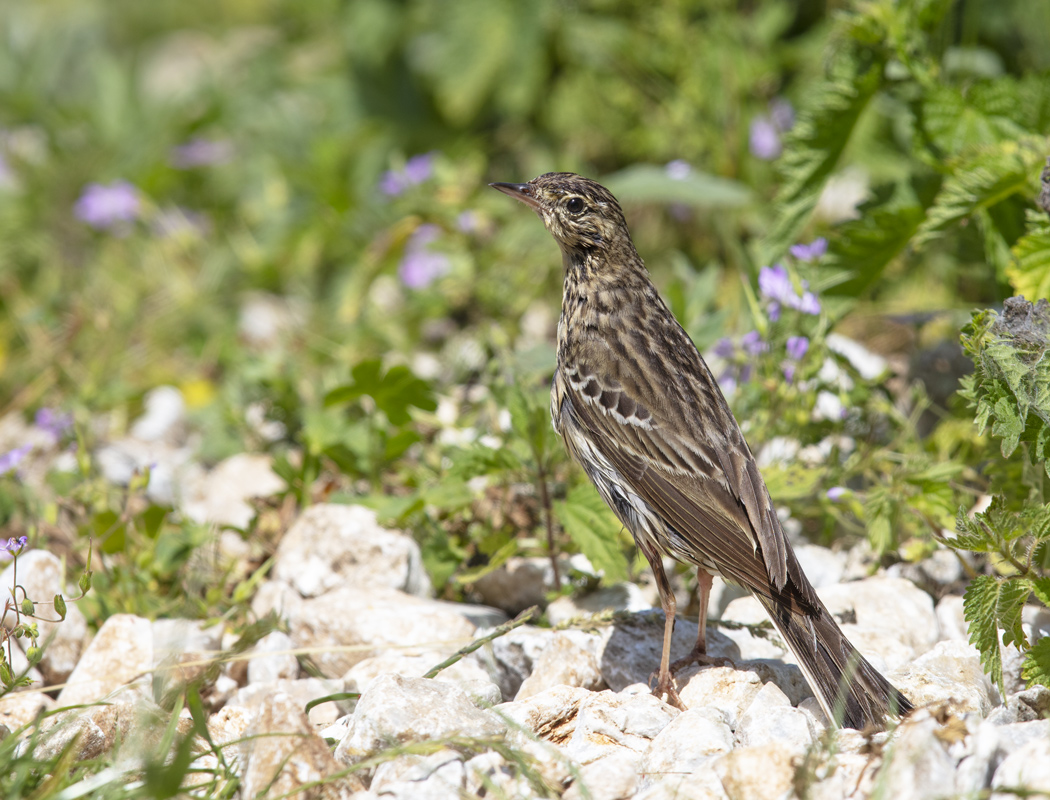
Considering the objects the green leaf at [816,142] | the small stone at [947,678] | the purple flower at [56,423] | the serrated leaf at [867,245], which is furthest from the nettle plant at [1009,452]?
the purple flower at [56,423]

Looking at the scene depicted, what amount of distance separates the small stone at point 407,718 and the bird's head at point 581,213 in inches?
86.7

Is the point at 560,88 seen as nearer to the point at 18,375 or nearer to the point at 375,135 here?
the point at 375,135

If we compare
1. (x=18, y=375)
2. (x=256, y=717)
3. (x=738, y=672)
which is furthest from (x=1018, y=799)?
(x=18, y=375)

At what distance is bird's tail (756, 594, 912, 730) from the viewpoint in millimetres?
3297

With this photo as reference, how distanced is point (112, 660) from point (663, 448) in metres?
2.20

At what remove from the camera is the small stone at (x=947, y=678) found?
349 cm

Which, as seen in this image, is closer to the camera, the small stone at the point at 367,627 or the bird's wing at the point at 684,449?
the bird's wing at the point at 684,449

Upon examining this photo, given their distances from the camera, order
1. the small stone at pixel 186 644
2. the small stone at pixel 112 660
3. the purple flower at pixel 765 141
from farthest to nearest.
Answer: the purple flower at pixel 765 141 → the small stone at pixel 112 660 → the small stone at pixel 186 644

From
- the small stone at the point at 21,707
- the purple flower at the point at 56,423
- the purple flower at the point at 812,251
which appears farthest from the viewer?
the purple flower at the point at 56,423

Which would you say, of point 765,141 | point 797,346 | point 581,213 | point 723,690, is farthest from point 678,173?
point 723,690

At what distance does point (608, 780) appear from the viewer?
3.01m

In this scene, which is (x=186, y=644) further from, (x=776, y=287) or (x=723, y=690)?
(x=776, y=287)

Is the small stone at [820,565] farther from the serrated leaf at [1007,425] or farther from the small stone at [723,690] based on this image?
the serrated leaf at [1007,425]

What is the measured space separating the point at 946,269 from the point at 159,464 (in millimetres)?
4818
